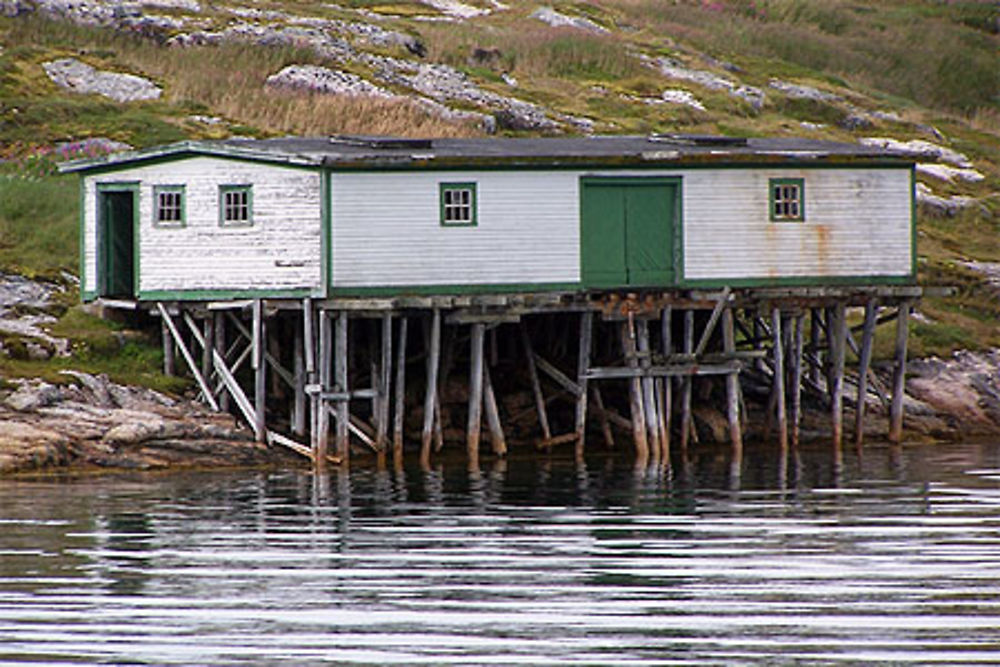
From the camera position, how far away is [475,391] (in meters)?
38.4

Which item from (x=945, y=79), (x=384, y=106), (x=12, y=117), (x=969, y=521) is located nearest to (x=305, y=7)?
(x=384, y=106)

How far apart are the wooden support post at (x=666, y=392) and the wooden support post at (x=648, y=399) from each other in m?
0.12

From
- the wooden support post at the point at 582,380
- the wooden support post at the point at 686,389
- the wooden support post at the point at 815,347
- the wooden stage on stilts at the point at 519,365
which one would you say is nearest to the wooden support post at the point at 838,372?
the wooden stage on stilts at the point at 519,365

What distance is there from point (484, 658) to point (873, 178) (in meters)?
23.7

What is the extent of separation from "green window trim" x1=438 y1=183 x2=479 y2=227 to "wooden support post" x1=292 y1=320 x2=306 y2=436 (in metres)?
3.49

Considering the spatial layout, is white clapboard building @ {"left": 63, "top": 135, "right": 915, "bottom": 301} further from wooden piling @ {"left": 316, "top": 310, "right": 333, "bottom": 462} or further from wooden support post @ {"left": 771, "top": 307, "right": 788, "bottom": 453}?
wooden support post @ {"left": 771, "top": 307, "right": 788, "bottom": 453}

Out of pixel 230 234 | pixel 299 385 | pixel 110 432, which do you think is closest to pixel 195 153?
pixel 230 234

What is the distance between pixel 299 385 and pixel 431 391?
8.18 ft

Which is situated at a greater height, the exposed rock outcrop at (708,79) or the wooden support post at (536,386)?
the exposed rock outcrop at (708,79)

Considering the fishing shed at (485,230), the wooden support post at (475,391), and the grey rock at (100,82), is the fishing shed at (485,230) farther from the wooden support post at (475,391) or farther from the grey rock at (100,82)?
the grey rock at (100,82)

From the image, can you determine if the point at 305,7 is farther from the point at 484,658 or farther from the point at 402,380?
the point at 484,658

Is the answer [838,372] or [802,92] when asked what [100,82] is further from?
[838,372]

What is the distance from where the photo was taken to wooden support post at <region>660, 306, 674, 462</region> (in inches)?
1549

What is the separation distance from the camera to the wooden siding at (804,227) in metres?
39.6
